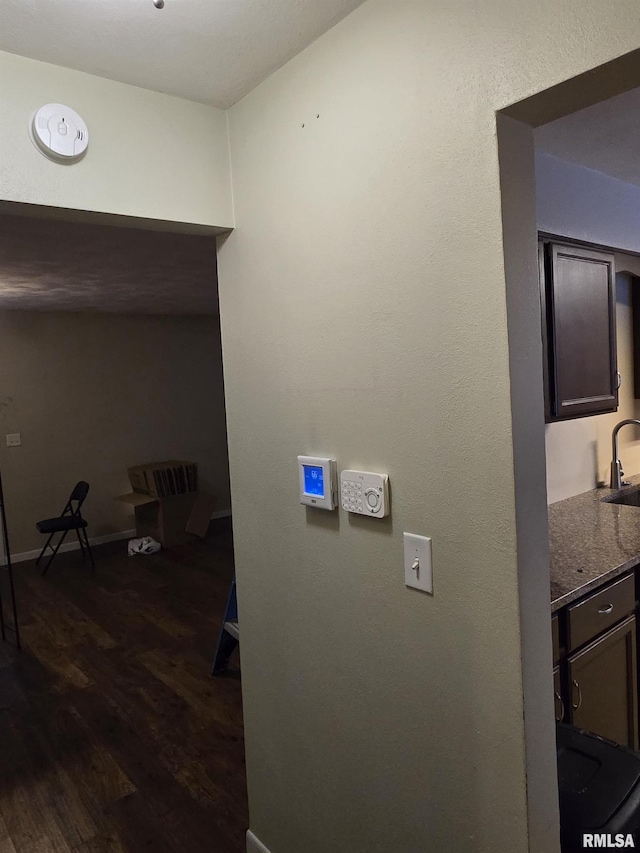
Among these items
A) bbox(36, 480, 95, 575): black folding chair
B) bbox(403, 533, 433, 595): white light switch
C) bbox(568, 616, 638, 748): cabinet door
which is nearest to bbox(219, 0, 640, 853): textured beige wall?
bbox(403, 533, 433, 595): white light switch

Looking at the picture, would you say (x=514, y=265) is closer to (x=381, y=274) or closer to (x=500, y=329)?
(x=500, y=329)

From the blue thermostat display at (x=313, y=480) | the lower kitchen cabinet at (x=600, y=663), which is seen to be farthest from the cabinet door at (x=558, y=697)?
the blue thermostat display at (x=313, y=480)

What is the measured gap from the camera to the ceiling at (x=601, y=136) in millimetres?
1844

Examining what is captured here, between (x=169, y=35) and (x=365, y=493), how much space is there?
3.58 feet

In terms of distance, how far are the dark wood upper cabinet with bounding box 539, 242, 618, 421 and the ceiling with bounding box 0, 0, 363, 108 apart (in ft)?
4.10

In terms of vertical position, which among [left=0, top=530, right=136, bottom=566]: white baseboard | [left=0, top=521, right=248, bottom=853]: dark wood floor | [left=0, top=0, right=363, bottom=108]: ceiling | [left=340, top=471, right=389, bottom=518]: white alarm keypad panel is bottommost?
[left=0, top=521, right=248, bottom=853]: dark wood floor

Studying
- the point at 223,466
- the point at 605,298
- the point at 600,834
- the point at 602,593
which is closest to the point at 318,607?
the point at 600,834

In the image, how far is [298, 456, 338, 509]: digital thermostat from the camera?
1.42m

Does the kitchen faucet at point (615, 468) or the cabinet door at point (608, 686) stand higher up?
the kitchen faucet at point (615, 468)

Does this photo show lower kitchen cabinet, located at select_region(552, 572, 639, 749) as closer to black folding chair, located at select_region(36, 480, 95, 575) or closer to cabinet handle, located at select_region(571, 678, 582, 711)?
cabinet handle, located at select_region(571, 678, 582, 711)

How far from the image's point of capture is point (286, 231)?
4.89 feet

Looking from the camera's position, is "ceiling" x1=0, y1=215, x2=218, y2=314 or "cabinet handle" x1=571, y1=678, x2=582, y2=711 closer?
"cabinet handle" x1=571, y1=678, x2=582, y2=711

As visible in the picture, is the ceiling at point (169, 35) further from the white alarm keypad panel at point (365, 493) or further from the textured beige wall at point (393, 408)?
the white alarm keypad panel at point (365, 493)

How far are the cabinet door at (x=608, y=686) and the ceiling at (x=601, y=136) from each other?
1.71 m
